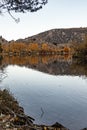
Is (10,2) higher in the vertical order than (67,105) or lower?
higher

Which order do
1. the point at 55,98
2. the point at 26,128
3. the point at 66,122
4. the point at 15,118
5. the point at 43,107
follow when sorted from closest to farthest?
1. the point at 26,128
2. the point at 15,118
3. the point at 66,122
4. the point at 43,107
5. the point at 55,98

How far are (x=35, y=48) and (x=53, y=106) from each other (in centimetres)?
17537

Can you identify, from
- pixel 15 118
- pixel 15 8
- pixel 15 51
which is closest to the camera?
pixel 15 118

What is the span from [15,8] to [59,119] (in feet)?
26.0

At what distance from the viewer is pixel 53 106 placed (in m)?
24.2

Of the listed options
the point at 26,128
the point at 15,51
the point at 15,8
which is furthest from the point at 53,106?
the point at 15,51

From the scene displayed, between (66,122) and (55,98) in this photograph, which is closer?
(66,122)

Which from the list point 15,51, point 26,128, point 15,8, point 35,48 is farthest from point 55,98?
point 35,48

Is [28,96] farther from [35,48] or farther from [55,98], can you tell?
[35,48]

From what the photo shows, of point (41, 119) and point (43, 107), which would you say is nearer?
point (41, 119)

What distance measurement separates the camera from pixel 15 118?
13.7 meters

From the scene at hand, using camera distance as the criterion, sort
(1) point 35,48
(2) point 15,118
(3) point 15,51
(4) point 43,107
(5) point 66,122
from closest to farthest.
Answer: (2) point 15,118 < (5) point 66,122 < (4) point 43,107 < (3) point 15,51 < (1) point 35,48

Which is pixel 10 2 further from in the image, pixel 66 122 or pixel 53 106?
pixel 53 106

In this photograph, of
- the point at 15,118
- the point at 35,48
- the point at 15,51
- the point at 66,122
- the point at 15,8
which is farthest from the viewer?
the point at 35,48
